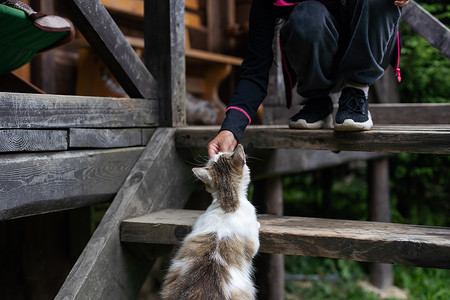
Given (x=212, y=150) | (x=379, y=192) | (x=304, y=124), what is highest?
(x=304, y=124)

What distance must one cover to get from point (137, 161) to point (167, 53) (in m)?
0.61

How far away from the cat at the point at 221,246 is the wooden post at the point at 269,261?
178 centimetres

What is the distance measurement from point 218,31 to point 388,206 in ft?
8.81

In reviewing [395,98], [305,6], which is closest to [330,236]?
[305,6]

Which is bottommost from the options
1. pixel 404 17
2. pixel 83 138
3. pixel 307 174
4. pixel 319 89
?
→ pixel 307 174

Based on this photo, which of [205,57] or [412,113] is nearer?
[412,113]

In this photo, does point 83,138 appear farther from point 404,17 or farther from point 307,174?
point 307,174

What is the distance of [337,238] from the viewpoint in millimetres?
1818

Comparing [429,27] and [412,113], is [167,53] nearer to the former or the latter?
[429,27]

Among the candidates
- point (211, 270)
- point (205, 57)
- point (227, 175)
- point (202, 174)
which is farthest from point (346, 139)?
point (205, 57)

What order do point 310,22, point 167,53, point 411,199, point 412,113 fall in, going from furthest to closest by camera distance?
point 411,199, point 412,113, point 167,53, point 310,22

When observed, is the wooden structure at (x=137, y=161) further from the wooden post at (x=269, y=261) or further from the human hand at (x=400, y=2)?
the wooden post at (x=269, y=261)

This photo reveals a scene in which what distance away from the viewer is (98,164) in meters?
2.31

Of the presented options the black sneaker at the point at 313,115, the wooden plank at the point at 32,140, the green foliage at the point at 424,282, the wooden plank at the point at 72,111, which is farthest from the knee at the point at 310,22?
the green foliage at the point at 424,282
